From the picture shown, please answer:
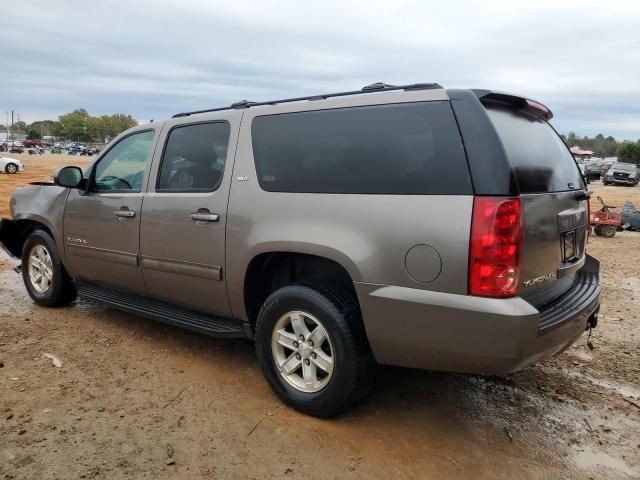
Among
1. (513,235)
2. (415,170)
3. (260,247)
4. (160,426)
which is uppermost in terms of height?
(415,170)

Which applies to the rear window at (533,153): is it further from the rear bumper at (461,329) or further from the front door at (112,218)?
the front door at (112,218)

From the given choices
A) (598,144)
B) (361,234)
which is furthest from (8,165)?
(598,144)

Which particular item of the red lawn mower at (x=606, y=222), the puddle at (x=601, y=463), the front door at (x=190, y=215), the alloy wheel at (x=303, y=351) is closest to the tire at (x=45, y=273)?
the front door at (x=190, y=215)

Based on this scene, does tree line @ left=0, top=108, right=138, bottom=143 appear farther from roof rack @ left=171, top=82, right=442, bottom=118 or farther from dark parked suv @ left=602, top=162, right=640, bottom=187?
roof rack @ left=171, top=82, right=442, bottom=118

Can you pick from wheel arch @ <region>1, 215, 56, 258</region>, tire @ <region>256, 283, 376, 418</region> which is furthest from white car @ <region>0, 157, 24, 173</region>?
tire @ <region>256, 283, 376, 418</region>

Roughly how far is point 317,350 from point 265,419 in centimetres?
53

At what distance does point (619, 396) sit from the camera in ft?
12.1

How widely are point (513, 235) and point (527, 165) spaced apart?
1.64 feet

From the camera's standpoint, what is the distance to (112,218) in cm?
441

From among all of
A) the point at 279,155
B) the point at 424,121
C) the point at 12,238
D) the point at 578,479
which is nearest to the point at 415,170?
the point at 424,121

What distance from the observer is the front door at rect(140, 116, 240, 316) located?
12.0ft

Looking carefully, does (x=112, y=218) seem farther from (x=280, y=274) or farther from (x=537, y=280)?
(x=537, y=280)

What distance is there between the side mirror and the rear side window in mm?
2027

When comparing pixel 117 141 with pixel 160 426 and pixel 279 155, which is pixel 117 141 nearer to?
pixel 279 155
